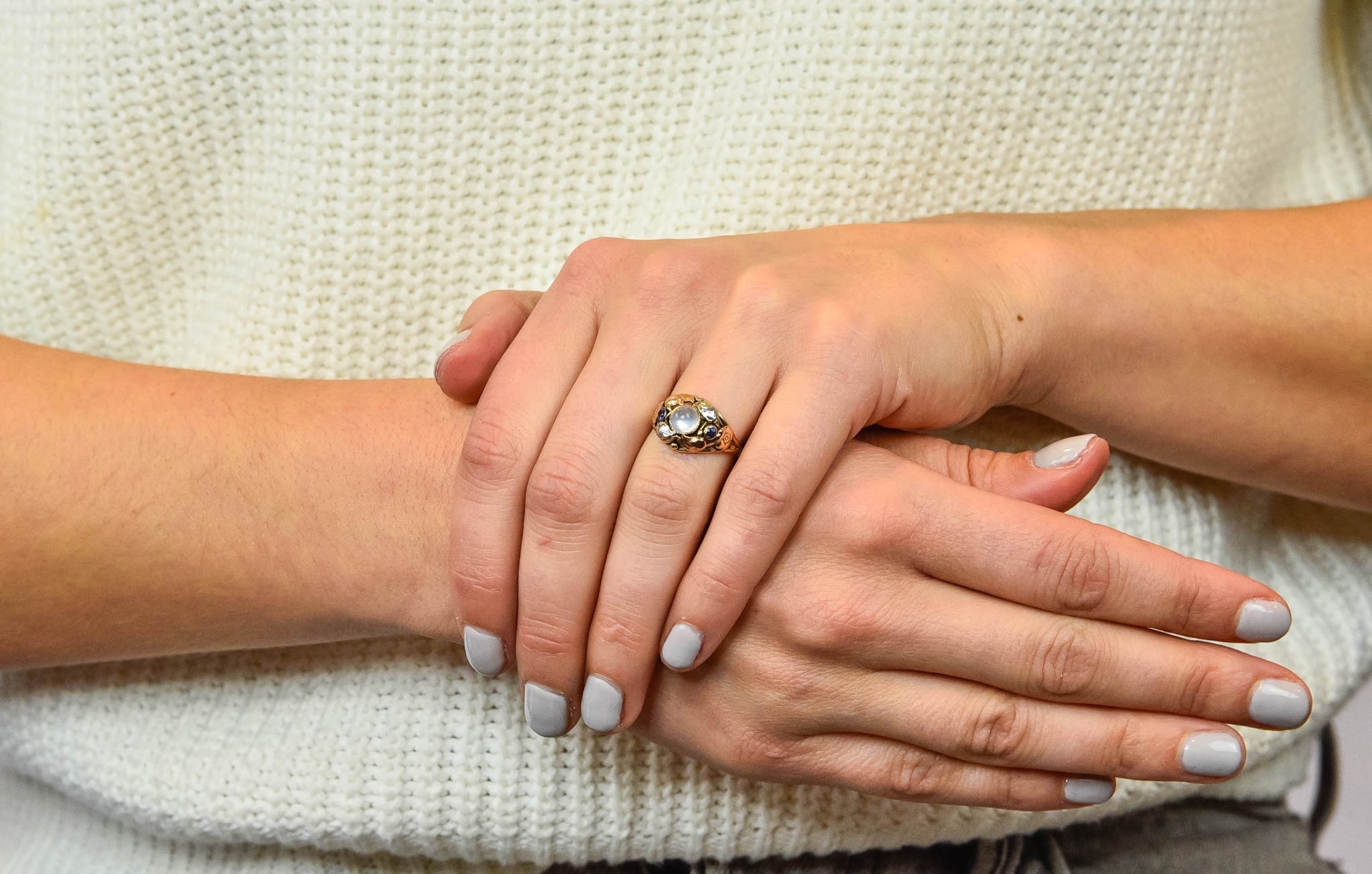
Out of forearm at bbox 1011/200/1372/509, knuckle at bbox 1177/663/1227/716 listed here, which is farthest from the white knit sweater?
knuckle at bbox 1177/663/1227/716

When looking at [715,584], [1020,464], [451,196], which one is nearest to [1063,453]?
[1020,464]

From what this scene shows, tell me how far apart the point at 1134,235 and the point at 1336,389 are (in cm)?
19

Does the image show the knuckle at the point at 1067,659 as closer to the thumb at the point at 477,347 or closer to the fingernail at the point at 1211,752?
the fingernail at the point at 1211,752

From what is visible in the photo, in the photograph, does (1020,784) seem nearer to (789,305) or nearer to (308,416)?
(789,305)

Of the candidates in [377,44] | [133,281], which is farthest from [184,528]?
[377,44]

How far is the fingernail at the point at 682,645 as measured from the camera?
53 cm

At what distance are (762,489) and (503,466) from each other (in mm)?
152

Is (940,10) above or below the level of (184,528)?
above

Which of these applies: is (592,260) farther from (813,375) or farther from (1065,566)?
(1065,566)

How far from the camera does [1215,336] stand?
63 centimetres

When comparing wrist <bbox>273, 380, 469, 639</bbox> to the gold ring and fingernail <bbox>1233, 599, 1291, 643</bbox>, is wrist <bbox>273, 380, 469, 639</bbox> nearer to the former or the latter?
the gold ring

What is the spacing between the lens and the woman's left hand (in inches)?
20.3

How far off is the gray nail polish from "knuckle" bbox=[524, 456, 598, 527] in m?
0.43

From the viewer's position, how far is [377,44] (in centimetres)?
66
